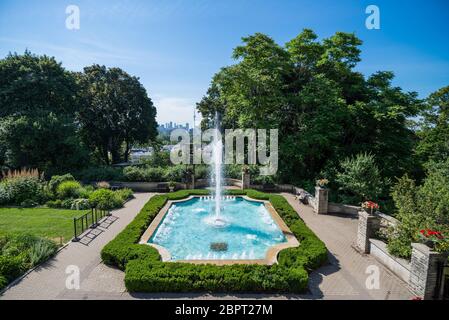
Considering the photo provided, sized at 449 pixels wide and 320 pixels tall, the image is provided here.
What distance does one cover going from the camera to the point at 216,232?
1230 cm

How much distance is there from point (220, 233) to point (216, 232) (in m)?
0.24

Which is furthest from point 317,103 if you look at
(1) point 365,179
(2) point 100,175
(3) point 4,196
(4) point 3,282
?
(3) point 4,196

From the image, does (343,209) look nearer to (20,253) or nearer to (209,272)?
(209,272)

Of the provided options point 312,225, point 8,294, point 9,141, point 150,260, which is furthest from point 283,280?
point 9,141

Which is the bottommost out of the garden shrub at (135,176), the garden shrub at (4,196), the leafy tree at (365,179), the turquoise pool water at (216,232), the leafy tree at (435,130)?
the turquoise pool water at (216,232)

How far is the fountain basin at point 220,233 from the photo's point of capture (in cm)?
981

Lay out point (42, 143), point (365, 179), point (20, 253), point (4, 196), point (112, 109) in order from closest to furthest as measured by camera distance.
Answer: point (20, 253)
point (365, 179)
point (4, 196)
point (42, 143)
point (112, 109)

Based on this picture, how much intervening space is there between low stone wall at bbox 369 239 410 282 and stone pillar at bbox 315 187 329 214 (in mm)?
5028

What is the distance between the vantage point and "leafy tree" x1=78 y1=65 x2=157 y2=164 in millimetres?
29000

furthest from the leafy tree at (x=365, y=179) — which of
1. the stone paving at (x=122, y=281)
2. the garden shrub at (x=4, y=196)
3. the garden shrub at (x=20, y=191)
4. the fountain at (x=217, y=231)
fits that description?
the garden shrub at (x=4, y=196)

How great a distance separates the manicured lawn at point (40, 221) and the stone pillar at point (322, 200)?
42.3ft

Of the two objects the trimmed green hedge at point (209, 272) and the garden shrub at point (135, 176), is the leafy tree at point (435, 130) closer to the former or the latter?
the trimmed green hedge at point (209, 272)
